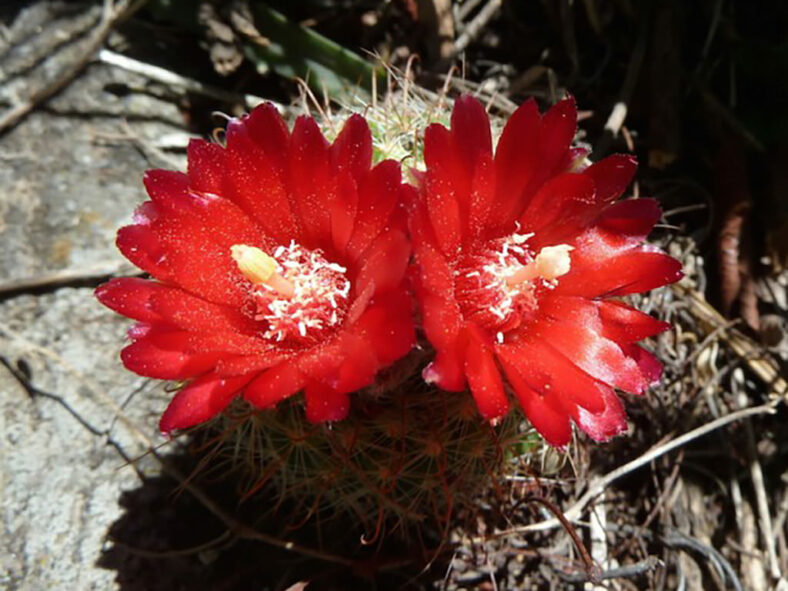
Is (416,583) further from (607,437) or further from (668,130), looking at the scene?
(668,130)

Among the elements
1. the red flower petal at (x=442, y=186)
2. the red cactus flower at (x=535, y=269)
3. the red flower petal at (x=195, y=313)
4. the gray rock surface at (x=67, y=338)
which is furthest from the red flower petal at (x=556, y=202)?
the gray rock surface at (x=67, y=338)

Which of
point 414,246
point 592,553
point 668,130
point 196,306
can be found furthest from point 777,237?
point 196,306

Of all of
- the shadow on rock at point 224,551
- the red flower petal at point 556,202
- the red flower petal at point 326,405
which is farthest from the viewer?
the shadow on rock at point 224,551

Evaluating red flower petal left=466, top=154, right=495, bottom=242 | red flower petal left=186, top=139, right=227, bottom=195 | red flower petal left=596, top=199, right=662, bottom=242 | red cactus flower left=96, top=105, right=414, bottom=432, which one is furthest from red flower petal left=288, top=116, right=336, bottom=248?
red flower petal left=596, top=199, right=662, bottom=242

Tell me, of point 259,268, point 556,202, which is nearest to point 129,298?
point 259,268

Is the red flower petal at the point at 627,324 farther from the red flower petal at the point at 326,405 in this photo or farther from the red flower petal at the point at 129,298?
the red flower petal at the point at 129,298

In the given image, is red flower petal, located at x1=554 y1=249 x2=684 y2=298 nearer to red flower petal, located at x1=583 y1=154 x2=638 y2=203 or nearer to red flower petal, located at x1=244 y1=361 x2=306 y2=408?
red flower petal, located at x1=583 y1=154 x2=638 y2=203
